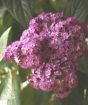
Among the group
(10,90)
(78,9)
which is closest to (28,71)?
(10,90)

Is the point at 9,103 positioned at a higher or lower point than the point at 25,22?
lower

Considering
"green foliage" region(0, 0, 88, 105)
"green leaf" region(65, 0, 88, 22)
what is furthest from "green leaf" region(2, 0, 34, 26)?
"green leaf" region(65, 0, 88, 22)

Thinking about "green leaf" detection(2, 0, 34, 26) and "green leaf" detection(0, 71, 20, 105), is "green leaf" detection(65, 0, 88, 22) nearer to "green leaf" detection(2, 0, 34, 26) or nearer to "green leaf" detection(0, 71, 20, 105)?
"green leaf" detection(2, 0, 34, 26)

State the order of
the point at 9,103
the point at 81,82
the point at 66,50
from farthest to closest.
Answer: the point at 81,82 < the point at 9,103 < the point at 66,50

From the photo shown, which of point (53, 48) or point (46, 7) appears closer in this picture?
point (53, 48)

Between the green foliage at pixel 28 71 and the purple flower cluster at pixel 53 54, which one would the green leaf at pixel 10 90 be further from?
the purple flower cluster at pixel 53 54

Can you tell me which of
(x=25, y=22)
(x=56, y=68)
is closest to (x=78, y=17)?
(x=25, y=22)

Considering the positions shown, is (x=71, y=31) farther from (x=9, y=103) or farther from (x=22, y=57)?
(x=9, y=103)

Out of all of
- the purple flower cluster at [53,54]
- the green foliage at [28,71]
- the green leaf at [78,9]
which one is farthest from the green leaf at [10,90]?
the green leaf at [78,9]
